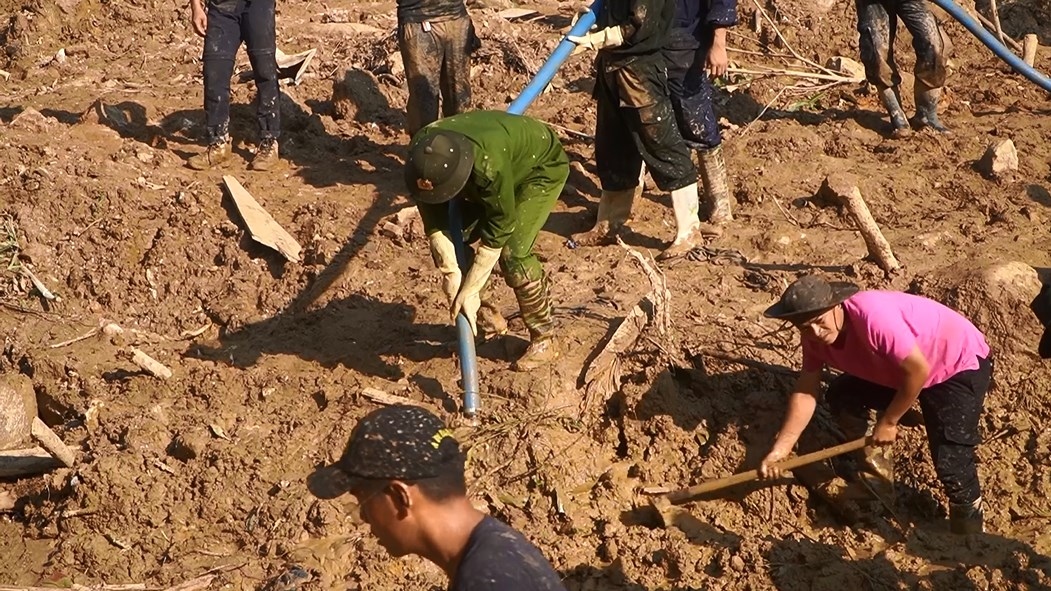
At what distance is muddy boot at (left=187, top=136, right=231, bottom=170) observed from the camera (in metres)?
8.59

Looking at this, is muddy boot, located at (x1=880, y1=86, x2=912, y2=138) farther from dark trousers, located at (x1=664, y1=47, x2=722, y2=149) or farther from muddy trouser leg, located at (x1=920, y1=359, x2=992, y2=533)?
muddy trouser leg, located at (x1=920, y1=359, x2=992, y2=533)

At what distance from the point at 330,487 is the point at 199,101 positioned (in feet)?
22.6

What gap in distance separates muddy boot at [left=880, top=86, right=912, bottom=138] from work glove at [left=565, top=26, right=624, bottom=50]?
2.66 metres

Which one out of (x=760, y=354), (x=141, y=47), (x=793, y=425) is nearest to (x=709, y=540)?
(x=793, y=425)

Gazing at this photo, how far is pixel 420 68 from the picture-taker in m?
8.19

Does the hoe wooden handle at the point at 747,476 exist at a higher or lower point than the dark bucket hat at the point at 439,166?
lower

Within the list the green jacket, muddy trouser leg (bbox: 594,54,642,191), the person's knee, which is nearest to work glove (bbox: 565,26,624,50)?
muddy trouser leg (bbox: 594,54,642,191)

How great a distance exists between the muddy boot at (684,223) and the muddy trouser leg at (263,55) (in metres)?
2.81

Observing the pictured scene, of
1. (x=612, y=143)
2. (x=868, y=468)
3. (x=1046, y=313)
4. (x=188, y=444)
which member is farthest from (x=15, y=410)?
(x=1046, y=313)

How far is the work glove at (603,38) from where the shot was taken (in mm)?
6953

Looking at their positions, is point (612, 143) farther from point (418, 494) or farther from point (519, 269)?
point (418, 494)

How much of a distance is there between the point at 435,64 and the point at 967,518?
428 centimetres

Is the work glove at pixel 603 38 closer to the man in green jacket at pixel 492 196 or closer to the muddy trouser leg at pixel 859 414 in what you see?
the man in green jacket at pixel 492 196

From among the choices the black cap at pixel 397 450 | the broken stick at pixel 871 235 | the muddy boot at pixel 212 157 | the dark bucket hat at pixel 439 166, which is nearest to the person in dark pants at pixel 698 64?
the broken stick at pixel 871 235
